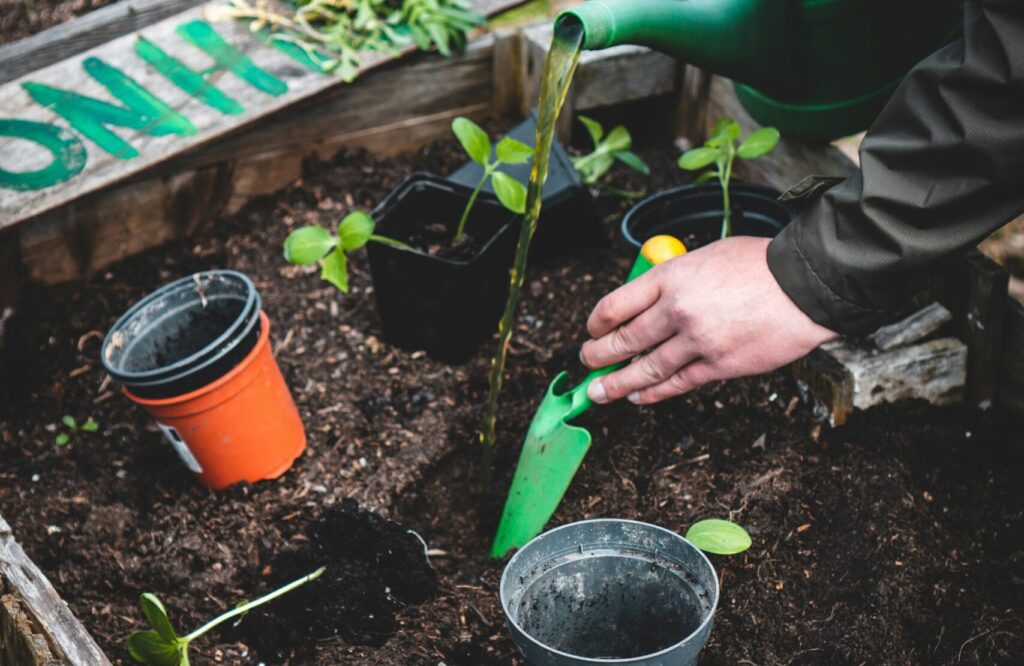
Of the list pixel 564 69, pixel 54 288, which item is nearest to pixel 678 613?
pixel 564 69

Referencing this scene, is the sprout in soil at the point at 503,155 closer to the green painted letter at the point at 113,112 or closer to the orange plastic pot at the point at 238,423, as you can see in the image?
the orange plastic pot at the point at 238,423

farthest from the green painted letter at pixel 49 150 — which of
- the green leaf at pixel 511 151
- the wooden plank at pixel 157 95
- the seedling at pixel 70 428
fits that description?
the green leaf at pixel 511 151

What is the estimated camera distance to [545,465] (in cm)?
169

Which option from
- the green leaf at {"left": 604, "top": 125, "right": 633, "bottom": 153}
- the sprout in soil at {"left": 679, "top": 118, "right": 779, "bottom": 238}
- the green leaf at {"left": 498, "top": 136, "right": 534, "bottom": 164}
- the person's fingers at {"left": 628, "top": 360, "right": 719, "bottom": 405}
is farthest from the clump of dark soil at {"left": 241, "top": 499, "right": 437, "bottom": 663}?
the green leaf at {"left": 604, "top": 125, "right": 633, "bottom": 153}

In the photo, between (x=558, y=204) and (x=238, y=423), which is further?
(x=558, y=204)

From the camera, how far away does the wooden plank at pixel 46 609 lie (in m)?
1.21

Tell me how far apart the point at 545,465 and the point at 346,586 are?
1.43 ft

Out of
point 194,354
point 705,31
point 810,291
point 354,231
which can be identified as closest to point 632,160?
point 705,31

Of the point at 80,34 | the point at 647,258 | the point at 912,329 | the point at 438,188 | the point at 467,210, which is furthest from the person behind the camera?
the point at 80,34

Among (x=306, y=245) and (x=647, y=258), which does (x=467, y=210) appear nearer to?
(x=306, y=245)

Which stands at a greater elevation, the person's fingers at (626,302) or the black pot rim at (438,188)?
the person's fingers at (626,302)

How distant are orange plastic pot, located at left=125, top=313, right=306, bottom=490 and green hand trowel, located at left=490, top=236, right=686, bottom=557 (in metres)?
0.53

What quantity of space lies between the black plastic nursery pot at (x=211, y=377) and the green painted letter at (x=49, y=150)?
0.58 m

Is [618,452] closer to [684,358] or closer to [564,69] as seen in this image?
[684,358]
